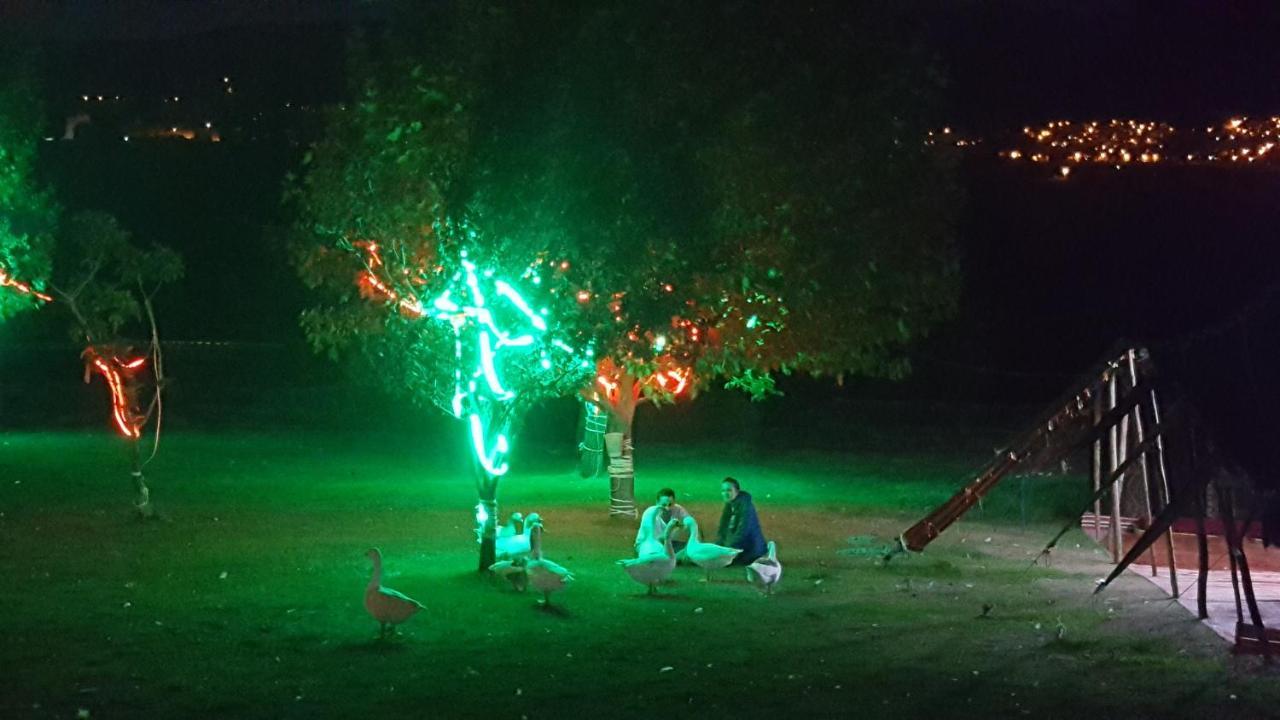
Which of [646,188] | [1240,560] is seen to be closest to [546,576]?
[646,188]

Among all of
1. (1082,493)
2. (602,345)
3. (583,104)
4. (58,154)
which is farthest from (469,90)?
(58,154)

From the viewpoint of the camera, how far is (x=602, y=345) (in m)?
15.7

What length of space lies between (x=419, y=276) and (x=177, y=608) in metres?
4.62

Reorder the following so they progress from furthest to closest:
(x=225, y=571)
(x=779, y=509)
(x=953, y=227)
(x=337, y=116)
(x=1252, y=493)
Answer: (x=779, y=509)
(x=953, y=227)
(x=337, y=116)
(x=225, y=571)
(x=1252, y=493)

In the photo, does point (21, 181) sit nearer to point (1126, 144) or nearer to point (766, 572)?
point (766, 572)

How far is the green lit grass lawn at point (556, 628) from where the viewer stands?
35.6 feet

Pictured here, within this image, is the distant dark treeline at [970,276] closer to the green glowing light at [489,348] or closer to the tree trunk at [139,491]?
the tree trunk at [139,491]

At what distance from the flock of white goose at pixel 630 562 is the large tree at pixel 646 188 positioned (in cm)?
99

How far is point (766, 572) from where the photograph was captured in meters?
15.3

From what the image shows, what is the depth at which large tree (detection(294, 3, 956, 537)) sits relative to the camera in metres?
15.4

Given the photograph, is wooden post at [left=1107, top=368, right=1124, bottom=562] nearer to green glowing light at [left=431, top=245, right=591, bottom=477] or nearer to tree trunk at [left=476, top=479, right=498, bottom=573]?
green glowing light at [left=431, top=245, right=591, bottom=477]

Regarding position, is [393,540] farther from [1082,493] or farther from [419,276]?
[1082,493]

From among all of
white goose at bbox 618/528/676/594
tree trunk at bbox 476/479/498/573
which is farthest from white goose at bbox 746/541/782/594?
tree trunk at bbox 476/479/498/573

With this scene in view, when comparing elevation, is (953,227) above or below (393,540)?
above
